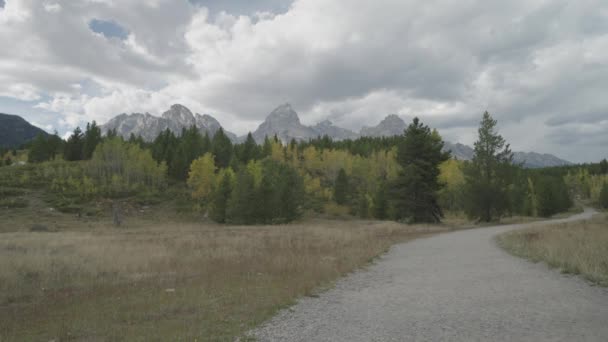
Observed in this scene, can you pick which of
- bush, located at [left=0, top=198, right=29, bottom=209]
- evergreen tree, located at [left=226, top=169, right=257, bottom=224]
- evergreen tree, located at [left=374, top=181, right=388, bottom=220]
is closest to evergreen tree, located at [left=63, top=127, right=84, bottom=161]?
bush, located at [left=0, top=198, right=29, bottom=209]

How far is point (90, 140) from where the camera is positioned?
97625 mm

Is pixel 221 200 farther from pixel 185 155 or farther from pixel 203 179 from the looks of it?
pixel 185 155

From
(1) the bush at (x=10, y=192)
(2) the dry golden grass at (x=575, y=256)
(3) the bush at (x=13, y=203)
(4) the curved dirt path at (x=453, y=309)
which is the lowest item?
(4) the curved dirt path at (x=453, y=309)

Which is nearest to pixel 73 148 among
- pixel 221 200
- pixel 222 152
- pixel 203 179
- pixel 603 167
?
pixel 222 152

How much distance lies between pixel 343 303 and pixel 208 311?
3.12 m

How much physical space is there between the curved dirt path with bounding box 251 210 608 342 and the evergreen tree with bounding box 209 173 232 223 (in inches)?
1793

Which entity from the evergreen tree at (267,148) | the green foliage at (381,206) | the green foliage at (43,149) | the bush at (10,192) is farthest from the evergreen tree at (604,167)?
the green foliage at (43,149)

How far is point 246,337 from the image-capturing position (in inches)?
231

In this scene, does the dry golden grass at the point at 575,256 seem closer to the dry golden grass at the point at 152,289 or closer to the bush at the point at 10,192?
the dry golden grass at the point at 152,289

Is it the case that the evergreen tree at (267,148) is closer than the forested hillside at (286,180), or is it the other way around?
the forested hillside at (286,180)

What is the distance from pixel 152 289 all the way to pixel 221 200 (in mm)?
45167

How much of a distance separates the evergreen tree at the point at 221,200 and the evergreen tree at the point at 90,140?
201 ft

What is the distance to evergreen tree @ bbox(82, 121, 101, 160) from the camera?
96438mm

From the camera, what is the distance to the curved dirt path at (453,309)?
18.9ft
